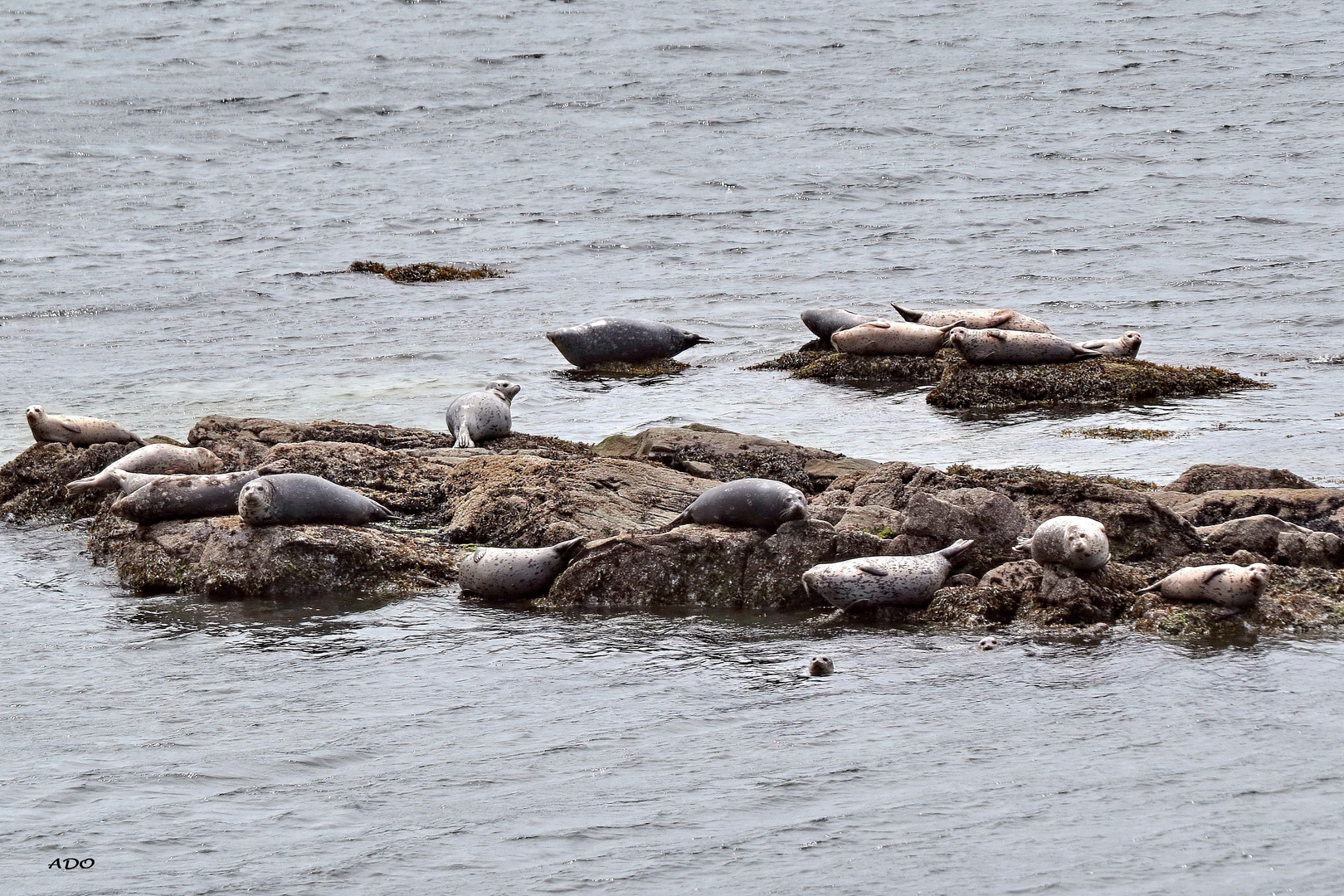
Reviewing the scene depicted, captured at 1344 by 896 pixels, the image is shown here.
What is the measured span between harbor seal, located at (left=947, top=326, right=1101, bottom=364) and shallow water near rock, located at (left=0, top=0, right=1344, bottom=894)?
572mm

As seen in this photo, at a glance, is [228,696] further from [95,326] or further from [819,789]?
[95,326]

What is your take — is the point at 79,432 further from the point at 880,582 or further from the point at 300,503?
the point at 880,582

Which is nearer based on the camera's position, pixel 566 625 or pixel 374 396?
pixel 566 625


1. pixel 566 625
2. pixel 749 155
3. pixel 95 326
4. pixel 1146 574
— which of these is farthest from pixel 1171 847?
pixel 749 155

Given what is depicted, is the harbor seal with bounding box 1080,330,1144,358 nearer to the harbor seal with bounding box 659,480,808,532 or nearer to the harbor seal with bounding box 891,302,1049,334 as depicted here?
the harbor seal with bounding box 891,302,1049,334

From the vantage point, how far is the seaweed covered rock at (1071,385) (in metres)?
11.4

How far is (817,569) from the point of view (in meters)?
6.70

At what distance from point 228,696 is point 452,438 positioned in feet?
13.9

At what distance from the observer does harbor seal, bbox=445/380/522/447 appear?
9742 millimetres

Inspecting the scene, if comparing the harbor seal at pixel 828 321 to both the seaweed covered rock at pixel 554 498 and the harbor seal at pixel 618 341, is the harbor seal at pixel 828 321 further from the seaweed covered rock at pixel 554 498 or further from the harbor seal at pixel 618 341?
the seaweed covered rock at pixel 554 498

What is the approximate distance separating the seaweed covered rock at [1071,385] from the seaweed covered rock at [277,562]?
16.2ft

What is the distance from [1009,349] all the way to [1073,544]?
571 cm

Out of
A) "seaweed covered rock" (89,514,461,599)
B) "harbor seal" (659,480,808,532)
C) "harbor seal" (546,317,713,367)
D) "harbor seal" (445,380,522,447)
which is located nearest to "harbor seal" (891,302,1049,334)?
"harbor seal" (546,317,713,367)

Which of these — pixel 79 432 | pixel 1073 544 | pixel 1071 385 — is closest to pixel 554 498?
pixel 1073 544
